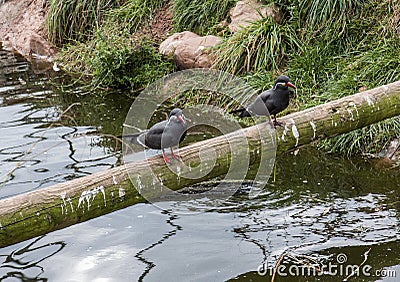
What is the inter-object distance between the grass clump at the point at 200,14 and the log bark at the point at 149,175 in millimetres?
4087

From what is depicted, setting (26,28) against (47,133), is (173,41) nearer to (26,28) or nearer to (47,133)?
(47,133)

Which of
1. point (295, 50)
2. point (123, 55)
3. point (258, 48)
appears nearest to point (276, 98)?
point (258, 48)

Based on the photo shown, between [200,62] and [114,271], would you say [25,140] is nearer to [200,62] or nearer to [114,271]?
[200,62]

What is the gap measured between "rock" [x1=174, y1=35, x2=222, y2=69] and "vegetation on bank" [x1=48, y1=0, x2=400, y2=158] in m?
0.17

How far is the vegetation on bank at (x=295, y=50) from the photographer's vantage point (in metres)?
5.68

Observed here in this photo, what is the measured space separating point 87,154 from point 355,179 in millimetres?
2327

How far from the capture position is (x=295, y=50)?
21.6 feet

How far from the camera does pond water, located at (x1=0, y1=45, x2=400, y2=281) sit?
12.0ft

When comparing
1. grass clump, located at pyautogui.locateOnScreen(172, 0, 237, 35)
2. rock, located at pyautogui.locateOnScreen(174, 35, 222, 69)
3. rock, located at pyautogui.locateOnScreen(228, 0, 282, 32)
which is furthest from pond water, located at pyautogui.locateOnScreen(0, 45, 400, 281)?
grass clump, located at pyautogui.locateOnScreen(172, 0, 237, 35)

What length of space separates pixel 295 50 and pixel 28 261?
12.6 feet

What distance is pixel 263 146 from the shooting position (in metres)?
3.31

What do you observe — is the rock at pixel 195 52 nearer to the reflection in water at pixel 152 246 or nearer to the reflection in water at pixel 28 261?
the reflection in water at pixel 152 246

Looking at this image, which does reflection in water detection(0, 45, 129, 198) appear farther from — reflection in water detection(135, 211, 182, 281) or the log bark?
the log bark

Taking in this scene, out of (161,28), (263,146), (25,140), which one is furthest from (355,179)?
(161,28)
